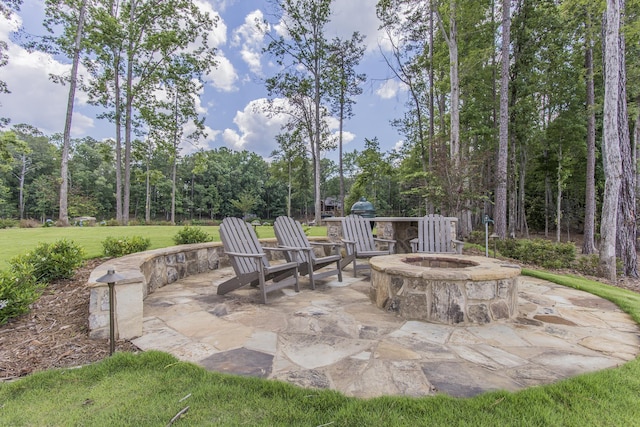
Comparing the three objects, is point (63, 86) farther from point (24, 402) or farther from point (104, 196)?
point (104, 196)

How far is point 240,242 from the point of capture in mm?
3494

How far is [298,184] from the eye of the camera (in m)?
27.8

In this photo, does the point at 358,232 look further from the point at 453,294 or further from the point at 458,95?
the point at 458,95

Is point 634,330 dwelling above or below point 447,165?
below

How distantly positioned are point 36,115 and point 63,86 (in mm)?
3413

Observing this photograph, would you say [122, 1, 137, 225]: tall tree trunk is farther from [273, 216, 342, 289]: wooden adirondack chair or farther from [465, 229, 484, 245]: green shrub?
[465, 229, 484, 245]: green shrub

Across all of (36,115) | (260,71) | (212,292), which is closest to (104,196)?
(36,115)

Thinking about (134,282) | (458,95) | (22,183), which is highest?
(458,95)

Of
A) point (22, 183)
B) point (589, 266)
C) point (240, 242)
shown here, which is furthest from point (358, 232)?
point (22, 183)

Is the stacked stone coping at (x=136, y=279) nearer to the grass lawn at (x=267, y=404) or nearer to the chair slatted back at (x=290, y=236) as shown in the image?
the grass lawn at (x=267, y=404)

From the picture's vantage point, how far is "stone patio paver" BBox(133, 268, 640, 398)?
1635 mm

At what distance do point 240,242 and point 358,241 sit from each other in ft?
6.60

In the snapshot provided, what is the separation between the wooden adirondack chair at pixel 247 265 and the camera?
10.3ft

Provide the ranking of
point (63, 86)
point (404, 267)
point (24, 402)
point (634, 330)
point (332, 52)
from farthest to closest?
point (332, 52) → point (63, 86) → point (404, 267) → point (634, 330) → point (24, 402)
